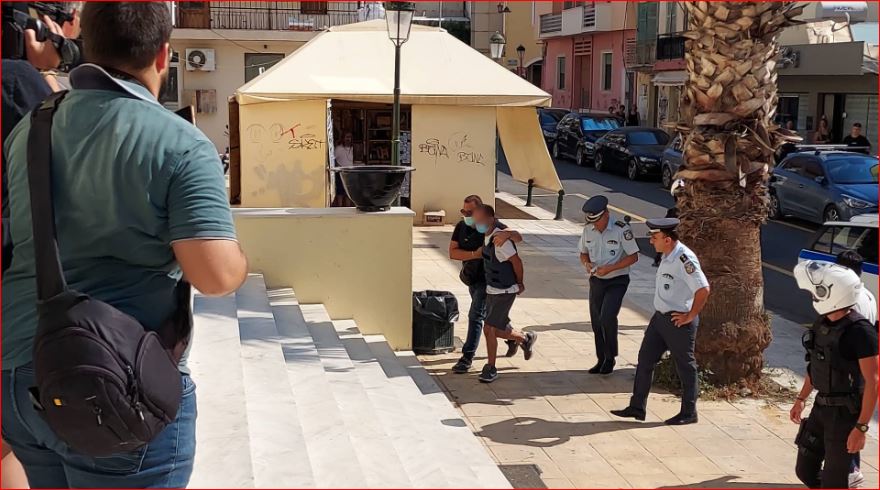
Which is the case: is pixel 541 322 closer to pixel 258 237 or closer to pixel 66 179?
pixel 258 237

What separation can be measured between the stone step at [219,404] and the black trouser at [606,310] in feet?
10.7

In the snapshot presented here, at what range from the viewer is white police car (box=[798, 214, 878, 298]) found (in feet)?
32.9

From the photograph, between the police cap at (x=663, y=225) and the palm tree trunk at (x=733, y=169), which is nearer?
the police cap at (x=663, y=225)

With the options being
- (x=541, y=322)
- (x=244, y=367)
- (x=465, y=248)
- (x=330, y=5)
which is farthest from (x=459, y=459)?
(x=330, y=5)

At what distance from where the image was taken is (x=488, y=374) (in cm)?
851

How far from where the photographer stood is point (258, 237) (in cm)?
908

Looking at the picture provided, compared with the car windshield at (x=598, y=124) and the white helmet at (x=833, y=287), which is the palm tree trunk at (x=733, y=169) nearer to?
the white helmet at (x=833, y=287)

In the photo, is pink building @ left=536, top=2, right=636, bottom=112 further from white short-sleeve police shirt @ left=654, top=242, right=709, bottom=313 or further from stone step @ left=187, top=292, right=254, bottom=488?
stone step @ left=187, top=292, right=254, bottom=488

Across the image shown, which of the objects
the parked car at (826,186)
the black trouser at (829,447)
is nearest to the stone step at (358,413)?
the black trouser at (829,447)

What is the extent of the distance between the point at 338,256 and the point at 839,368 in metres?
4.96

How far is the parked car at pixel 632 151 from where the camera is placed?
1035 inches

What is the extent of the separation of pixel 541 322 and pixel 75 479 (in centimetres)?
864

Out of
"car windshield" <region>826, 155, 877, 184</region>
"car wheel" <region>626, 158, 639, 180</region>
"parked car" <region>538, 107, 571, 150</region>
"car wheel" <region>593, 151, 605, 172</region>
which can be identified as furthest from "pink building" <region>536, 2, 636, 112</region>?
"car windshield" <region>826, 155, 877, 184</region>

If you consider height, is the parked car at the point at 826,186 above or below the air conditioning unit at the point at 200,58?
below
